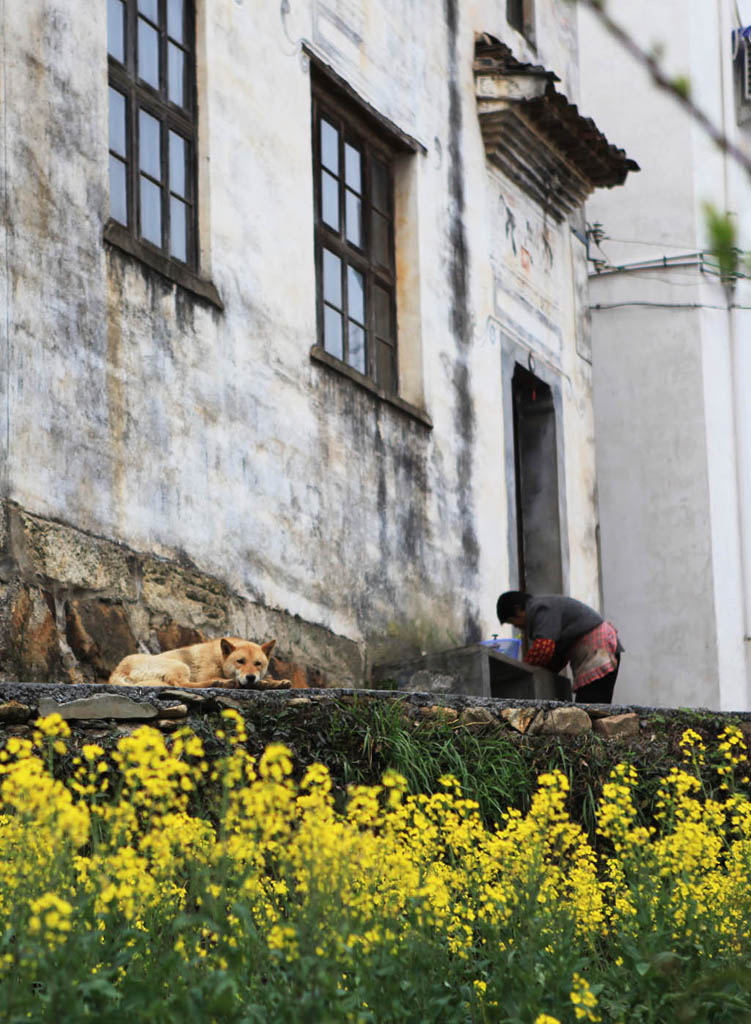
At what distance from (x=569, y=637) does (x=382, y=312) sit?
314cm

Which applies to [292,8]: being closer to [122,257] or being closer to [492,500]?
[122,257]

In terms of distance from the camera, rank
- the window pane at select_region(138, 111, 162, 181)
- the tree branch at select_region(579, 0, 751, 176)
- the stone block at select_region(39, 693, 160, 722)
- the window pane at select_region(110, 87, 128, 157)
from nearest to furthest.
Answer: the tree branch at select_region(579, 0, 751, 176), the stone block at select_region(39, 693, 160, 722), the window pane at select_region(110, 87, 128, 157), the window pane at select_region(138, 111, 162, 181)

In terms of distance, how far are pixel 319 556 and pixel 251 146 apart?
2868 millimetres

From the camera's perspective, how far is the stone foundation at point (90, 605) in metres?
9.05

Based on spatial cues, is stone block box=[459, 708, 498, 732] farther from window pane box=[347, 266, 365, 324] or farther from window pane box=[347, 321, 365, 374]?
window pane box=[347, 266, 365, 324]

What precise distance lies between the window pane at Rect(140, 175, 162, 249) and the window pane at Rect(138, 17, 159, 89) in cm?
72

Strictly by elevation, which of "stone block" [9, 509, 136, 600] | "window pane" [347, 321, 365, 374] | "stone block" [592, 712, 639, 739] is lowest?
"stone block" [592, 712, 639, 739]

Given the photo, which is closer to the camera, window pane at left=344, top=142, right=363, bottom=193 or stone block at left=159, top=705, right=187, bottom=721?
stone block at left=159, top=705, right=187, bottom=721

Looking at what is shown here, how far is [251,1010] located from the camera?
14.1 feet

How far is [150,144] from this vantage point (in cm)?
1099

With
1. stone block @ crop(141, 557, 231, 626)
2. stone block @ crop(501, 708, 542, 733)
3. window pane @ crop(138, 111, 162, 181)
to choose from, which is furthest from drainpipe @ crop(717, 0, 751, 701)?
stone block @ crop(501, 708, 542, 733)

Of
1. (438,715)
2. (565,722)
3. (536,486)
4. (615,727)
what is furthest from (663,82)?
(536,486)

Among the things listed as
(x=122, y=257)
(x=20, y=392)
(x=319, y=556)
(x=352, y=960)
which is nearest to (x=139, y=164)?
(x=122, y=257)

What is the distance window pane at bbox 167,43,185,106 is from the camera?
11266 mm
